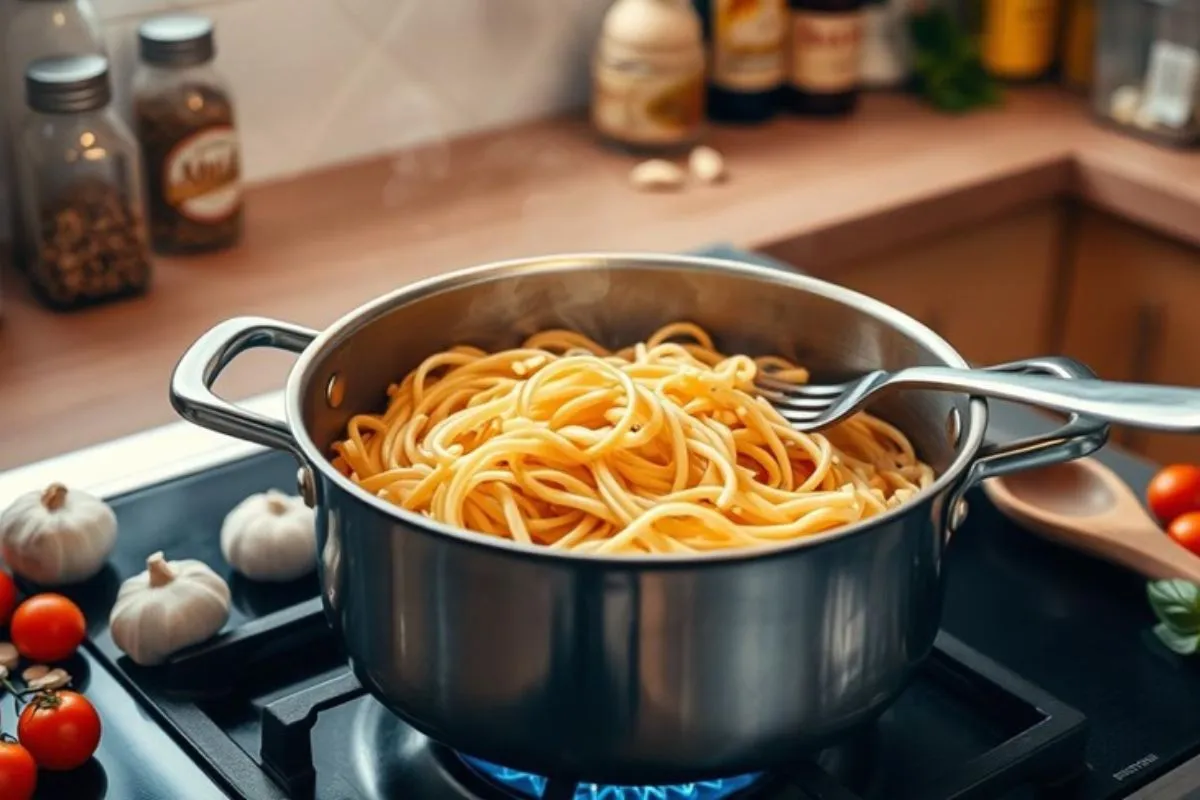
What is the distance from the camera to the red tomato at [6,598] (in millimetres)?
963

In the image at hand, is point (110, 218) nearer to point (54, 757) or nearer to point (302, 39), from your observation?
point (302, 39)

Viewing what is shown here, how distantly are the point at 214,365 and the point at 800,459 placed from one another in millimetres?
316

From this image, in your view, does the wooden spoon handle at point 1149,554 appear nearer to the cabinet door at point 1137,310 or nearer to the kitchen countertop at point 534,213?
the kitchen countertop at point 534,213

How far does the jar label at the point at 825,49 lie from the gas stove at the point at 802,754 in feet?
2.83

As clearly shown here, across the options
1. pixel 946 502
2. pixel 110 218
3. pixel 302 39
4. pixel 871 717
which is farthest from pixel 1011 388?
pixel 302 39

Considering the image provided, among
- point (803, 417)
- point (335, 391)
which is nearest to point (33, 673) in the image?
point (335, 391)

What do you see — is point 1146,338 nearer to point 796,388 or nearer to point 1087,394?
point 796,388

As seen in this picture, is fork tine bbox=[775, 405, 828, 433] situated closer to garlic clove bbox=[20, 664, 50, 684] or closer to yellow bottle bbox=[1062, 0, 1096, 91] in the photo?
garlic clove bbox=[20, 664, 50, 684]

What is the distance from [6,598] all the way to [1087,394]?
0.60 metres

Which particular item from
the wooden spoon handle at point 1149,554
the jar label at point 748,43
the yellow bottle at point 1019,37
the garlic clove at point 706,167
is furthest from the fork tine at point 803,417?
the yellow bottle at point 1019,37

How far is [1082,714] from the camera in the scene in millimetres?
879

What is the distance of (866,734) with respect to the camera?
2.93 ft

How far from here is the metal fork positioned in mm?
720

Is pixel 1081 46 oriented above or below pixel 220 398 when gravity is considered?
below
